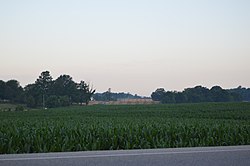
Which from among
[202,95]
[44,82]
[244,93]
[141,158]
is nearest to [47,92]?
[44,82]

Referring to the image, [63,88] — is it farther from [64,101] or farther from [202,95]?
[202,95]

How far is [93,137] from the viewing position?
870cm

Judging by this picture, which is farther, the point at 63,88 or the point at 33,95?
the point at 63,88

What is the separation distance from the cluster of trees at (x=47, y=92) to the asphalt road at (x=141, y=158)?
8305 cm

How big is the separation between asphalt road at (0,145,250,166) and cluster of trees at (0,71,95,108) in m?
83.0

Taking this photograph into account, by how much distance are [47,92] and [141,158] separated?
92191 mm

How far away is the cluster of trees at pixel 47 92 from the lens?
83.9 m

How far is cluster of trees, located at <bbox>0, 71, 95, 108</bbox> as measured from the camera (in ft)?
275

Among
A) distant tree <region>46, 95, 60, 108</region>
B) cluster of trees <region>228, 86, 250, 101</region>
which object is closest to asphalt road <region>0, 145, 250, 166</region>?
distant tree <region>46, 95, 60, 108</region>

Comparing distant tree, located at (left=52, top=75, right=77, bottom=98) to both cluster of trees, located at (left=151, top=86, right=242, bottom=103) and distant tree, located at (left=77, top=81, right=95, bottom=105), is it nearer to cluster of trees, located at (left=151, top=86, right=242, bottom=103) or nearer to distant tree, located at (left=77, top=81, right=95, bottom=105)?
distant tree, located at (left=77, top=81, right=95, bottom=105)

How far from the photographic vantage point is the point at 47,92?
3644 inches

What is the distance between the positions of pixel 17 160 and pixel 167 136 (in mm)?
6669

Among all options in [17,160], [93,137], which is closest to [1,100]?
[93,137]

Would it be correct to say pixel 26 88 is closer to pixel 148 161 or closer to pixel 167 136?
pixel 167 136
